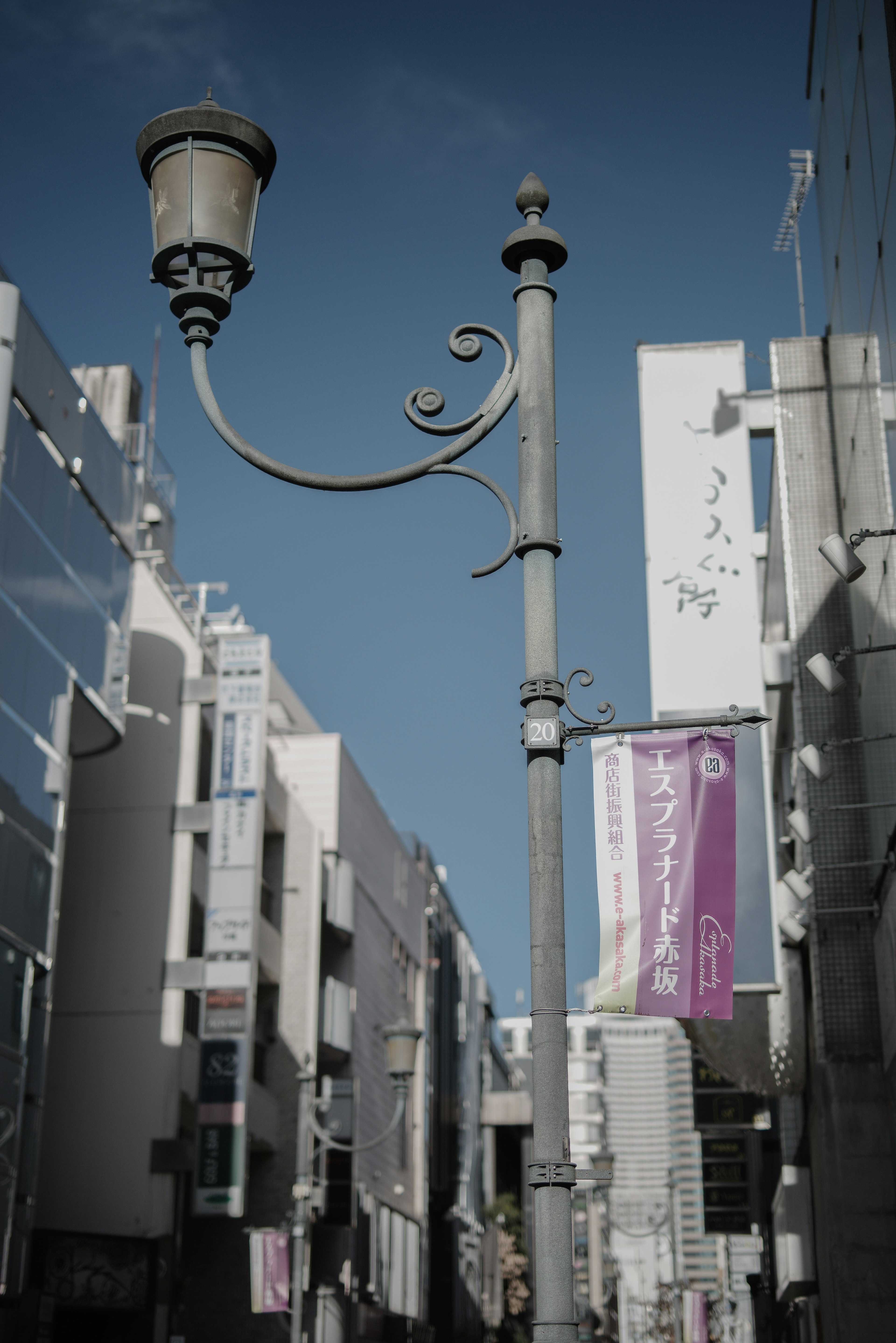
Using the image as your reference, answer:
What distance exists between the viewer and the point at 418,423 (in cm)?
711

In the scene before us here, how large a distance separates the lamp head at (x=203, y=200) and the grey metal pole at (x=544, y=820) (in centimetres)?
140

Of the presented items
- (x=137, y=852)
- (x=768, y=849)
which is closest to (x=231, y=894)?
(x=137, y=852)

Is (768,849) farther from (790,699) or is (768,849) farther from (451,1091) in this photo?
(451,1091)

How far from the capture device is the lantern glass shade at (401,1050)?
23281 mm

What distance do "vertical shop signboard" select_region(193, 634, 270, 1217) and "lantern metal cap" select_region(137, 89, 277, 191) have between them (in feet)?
99.7

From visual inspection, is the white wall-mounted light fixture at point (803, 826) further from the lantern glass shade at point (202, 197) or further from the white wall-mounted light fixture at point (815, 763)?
the lantern glass shade at point (202, 197)

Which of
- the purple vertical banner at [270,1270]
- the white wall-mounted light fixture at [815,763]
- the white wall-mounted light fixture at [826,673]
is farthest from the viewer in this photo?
the purple vertical banner at [270,1270]

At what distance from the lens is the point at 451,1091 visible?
72.4 meters

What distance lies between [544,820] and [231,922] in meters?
31.0

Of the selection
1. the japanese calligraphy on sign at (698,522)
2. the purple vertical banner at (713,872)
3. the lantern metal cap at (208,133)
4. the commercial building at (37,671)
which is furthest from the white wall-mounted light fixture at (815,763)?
the commercial building at (37,671)

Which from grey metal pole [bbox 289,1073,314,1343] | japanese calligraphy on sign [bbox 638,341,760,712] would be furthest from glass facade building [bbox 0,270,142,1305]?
japanese calligraphy on sign [bbox 638,341,760,712]

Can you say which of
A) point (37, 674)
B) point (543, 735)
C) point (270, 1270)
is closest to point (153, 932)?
point (270, 1270)

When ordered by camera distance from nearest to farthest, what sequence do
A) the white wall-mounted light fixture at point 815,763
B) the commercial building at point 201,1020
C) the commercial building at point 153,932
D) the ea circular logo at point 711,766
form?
the ea circular logo at point 711,766 → the white wall-mounted light fixture at point 815,763 → the commercial building at point 153,932 → the commercial building at point 201,1020

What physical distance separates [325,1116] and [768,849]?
25092 millimetres
